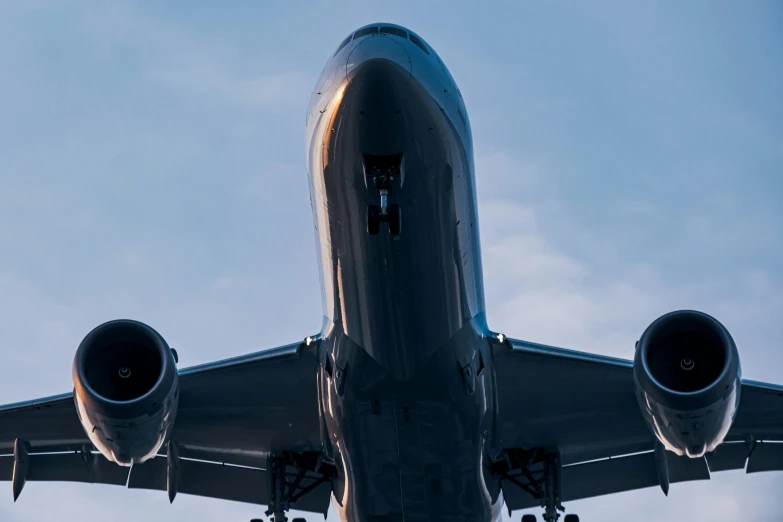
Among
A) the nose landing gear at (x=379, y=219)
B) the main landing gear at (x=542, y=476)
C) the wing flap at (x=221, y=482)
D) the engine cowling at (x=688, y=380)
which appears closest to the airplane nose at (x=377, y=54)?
the nose landing gear at (x=379, y=219)

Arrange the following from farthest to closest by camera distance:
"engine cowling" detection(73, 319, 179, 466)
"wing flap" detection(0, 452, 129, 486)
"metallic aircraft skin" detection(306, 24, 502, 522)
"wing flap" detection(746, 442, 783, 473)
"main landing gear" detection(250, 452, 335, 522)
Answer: "wing flap" detection(0, 452, 129, 486) < "wing flap" detection(746, 442, 783, 473) < "main landing gear" detection(250, 452, 335, 522) < "engine cowling" detection(73, 319, 179, 466) < "metallic aircraft skin" detection(306, 24, 502, 522)

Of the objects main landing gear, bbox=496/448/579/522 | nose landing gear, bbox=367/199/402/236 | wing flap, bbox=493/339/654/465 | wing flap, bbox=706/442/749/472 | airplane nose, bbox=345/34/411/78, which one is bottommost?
main landing gear, bbox=496/448/579/522

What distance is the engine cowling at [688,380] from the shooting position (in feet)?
51.8

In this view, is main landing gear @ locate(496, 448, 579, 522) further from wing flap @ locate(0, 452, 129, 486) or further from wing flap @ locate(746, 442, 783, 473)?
wing flap @ locate(0, 452, 129, 486)

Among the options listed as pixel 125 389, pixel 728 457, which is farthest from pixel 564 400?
pixel 125 389

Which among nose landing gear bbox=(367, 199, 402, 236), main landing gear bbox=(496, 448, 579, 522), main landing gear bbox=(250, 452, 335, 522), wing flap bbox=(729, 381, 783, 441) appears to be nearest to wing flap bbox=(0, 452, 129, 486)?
main landing gear bbox=(250, 452, 335, 522)

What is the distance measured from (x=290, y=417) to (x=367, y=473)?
2.19 meters

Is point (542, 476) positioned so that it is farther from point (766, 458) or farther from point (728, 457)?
point (766, 458)

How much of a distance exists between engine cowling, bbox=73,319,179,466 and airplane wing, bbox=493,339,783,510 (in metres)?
4.94

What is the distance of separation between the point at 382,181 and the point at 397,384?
2.95 meters

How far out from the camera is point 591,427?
1916 centimetres

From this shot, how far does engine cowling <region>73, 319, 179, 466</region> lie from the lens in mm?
16047

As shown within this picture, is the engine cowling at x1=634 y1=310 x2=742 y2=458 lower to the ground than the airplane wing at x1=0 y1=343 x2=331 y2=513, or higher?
lower

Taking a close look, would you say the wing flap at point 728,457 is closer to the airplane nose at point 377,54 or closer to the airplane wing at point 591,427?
the airplane wing at point 591,427
